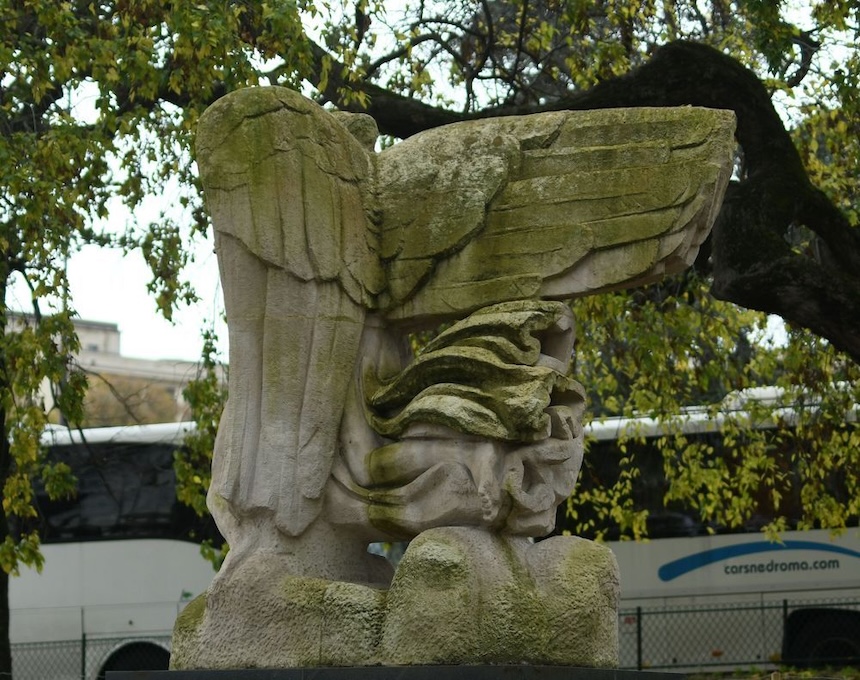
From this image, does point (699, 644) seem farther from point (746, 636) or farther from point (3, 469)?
point (3, 469)

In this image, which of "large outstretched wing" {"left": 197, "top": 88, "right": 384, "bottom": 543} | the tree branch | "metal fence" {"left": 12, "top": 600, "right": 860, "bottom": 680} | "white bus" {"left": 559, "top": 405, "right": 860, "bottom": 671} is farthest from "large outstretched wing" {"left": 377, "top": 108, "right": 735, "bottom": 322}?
"metal fence" {"left": 12, "top": 600, "right": 860, "bottom": 680}

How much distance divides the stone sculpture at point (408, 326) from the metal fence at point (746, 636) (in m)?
10.0

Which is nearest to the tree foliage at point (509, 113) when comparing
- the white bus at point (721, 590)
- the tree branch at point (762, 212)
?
the tree branch at point (762, 212)

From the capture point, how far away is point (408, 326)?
5.90 metres

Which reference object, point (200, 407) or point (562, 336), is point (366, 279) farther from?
point (200, 407)

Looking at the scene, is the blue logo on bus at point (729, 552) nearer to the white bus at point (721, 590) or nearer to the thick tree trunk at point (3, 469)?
the white bus at point (721, 590)

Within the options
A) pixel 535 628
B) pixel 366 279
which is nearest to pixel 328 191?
pixel 366 279

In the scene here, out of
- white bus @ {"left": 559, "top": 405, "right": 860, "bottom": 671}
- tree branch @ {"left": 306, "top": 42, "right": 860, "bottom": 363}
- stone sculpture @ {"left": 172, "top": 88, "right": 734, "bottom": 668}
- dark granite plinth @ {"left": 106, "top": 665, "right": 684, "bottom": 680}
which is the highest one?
tree branch @ {"left": 306, "top": 42, "right": 860, "bottom": 363}

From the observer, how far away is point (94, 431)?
54.6 ft

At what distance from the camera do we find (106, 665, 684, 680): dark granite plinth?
500cm

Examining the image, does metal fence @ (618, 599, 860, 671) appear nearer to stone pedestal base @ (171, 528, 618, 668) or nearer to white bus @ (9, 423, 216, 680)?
white bus @ (9, 423, 216, 680)

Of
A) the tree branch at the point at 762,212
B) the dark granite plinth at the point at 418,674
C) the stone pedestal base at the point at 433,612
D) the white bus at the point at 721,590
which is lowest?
the white bus at the point at 721,590

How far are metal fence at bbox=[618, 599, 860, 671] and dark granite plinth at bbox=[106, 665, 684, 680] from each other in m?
10.2

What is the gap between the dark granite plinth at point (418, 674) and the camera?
16.4 feet
